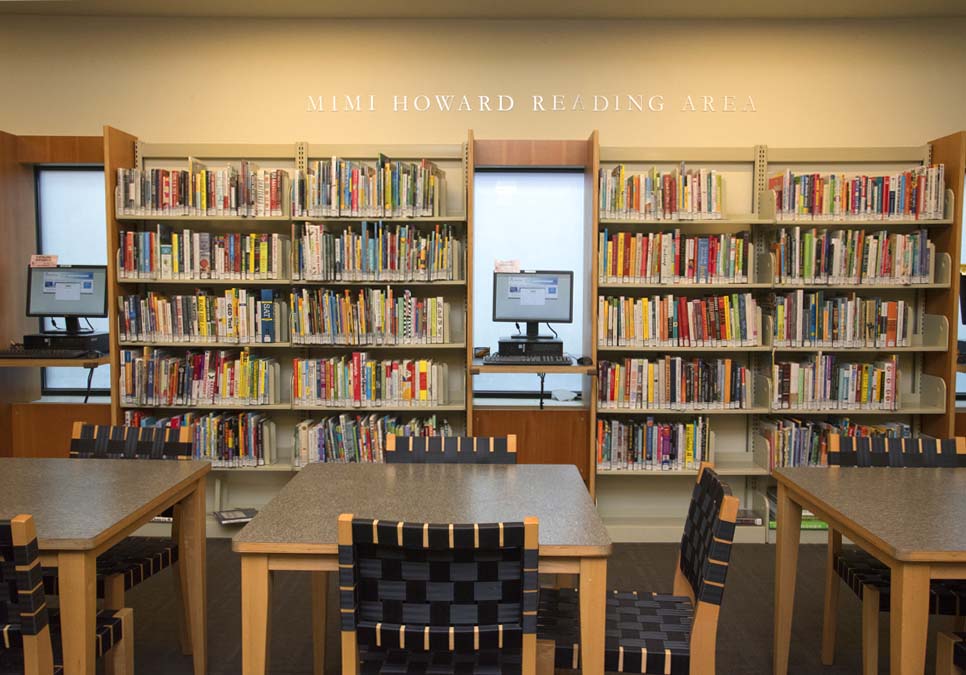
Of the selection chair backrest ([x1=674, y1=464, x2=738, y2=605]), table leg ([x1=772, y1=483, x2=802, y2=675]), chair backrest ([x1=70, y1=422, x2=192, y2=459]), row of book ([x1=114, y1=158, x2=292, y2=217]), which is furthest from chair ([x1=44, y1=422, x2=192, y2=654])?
table leg ([x1=772, y1=483, x2=802, y2=675])

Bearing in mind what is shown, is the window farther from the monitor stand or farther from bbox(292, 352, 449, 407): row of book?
the monitor stand

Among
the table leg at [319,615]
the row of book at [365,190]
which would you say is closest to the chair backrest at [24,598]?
the table leg at [319,615]

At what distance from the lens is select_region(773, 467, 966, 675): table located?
1.90 metres

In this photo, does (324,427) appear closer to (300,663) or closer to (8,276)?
(300,663)

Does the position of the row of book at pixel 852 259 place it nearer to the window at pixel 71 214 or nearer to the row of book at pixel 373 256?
the row of book at pixel 373 256

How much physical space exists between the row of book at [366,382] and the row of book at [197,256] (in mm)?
613

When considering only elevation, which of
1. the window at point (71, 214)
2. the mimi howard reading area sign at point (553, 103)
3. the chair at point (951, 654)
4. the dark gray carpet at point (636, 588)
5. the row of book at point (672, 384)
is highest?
the mimi howard reading area sign at point (553, 103)

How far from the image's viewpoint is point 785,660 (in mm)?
2732

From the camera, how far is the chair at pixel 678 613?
202cm

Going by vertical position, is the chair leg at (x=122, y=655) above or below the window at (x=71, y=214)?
below

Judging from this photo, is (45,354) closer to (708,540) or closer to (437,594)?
(437,594)

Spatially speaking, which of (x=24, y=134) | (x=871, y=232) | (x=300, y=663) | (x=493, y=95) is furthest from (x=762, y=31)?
(x=24, y=134)

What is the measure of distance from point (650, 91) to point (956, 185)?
1819 millimetres

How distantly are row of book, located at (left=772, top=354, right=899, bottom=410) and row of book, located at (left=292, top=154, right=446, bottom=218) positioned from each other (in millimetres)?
2304
